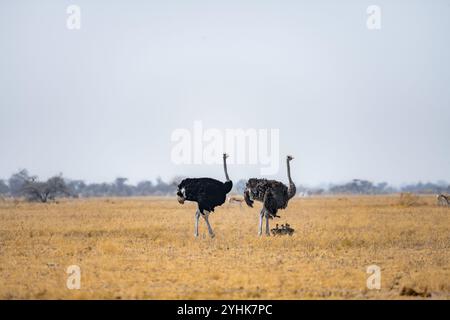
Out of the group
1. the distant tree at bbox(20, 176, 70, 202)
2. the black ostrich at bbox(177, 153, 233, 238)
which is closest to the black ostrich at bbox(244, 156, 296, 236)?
the black ostrich at bbox(177, 153, 233, 238)

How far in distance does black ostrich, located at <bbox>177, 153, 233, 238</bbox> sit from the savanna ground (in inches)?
34.0

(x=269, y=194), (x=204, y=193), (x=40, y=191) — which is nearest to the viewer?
(x=204, y=193)

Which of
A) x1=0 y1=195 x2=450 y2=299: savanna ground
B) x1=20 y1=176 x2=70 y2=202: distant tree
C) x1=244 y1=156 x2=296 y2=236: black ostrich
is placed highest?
x1=244 y1=156 x2=296 y2=236: black ostrich

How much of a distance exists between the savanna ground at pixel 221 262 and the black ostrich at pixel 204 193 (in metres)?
0.86

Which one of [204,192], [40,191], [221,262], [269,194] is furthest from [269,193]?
[40,191]

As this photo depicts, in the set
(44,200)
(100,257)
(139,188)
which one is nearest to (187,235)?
(100,257)

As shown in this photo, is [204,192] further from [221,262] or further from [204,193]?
[221,262]

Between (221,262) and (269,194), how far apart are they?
6078mm

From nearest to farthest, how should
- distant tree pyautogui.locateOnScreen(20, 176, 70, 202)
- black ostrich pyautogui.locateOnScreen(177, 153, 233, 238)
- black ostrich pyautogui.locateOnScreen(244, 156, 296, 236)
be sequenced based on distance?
black ostrich pyautogui.locateOnScreen(177, 153, 233, 238) < black ostrich pyautogui.locateOnScreen(244, 156, 296, 236) < distant tree pyautogui.locateOnScreen(20, 176, 70, 202)

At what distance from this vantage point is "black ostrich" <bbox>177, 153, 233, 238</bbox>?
794 inches

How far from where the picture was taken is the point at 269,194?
20453 mm

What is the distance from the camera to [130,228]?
23109mm

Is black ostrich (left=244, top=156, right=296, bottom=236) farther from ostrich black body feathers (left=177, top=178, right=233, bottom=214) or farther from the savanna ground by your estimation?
the savanna ground
